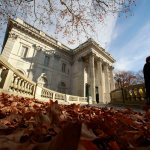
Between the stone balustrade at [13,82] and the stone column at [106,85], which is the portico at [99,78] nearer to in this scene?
the stone column at [106,85]

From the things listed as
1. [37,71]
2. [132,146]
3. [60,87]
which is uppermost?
[37,71]

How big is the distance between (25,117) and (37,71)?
95.1 ft

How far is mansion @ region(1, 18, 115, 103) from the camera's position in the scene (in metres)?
27.6

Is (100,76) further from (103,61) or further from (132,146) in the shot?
(132,146)

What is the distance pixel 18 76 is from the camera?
7.85 m

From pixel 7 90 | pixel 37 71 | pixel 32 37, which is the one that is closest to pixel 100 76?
pixel 37 71

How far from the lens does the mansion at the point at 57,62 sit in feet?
90.7

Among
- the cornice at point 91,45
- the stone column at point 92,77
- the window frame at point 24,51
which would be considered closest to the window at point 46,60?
the window frame at point 24,51

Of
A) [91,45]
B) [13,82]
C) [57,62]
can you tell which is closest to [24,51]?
[57,62]

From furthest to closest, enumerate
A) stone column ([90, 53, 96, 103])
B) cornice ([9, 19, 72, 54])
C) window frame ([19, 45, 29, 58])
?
stone column ([90, 53, 96, 103]), window frame ([19, 45, 29, 58]), cornice ([9, 19, 72, 54])

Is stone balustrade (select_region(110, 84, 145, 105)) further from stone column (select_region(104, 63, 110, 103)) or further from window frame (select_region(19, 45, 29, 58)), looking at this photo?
stone column (select_region(104, 63, 110, 103))

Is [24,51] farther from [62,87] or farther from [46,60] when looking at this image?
[62,87]

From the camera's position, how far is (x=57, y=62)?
3512 centimetres

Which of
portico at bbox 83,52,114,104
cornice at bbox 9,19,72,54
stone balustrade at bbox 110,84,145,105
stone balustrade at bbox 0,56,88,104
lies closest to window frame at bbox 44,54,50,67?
cornice at bbox 9,19,72,54
